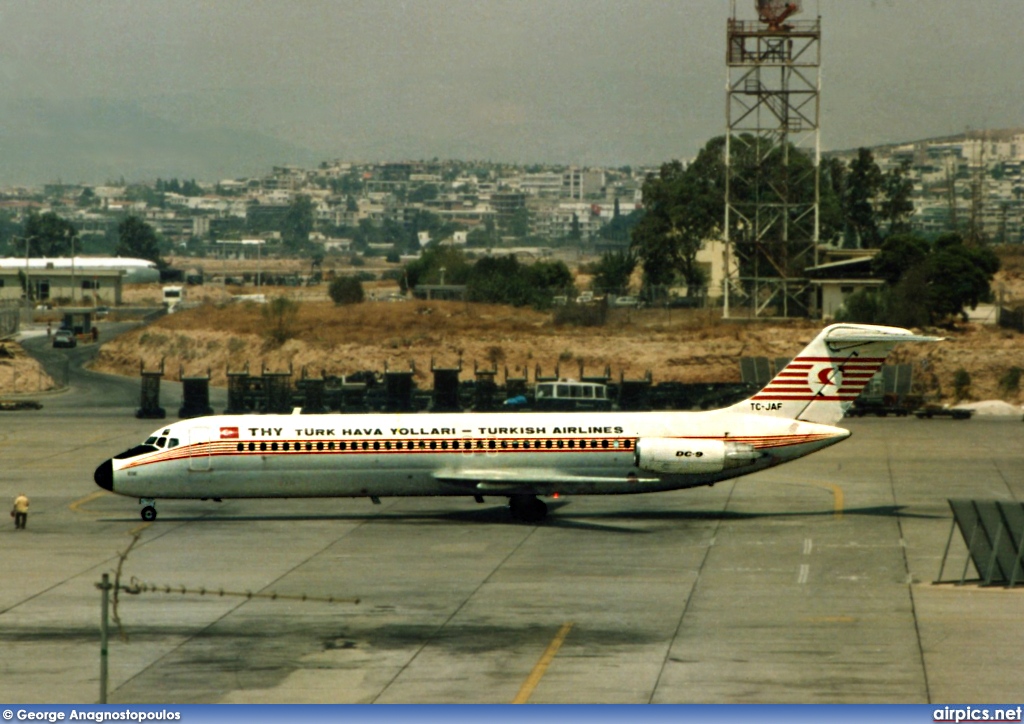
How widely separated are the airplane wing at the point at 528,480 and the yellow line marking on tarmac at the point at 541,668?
1274cm

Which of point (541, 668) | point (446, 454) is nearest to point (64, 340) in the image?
point (446, 454)

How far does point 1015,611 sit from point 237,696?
55.8ft

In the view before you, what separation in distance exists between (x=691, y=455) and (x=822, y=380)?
5.05 m

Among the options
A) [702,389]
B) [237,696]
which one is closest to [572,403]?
[702,389]

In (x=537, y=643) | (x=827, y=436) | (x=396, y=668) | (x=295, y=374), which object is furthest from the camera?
(x=295, y=374)

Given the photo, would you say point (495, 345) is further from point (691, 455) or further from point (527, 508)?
point (691, 455)

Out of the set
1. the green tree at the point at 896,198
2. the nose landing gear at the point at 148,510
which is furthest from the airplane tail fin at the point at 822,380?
the green tree at the point at 896,198

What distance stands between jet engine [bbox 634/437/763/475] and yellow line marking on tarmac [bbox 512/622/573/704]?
514 inches

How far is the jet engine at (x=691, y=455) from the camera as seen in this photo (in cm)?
4225

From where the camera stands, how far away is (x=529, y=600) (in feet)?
106

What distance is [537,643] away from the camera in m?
28.1

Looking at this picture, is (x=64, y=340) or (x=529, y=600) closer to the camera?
(x=529, y=600)

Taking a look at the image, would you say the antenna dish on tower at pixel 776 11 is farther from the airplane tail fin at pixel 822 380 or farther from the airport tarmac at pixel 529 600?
the airplane tail fin at pixel 822 380

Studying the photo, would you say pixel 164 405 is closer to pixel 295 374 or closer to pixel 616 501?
pixel 295 374
